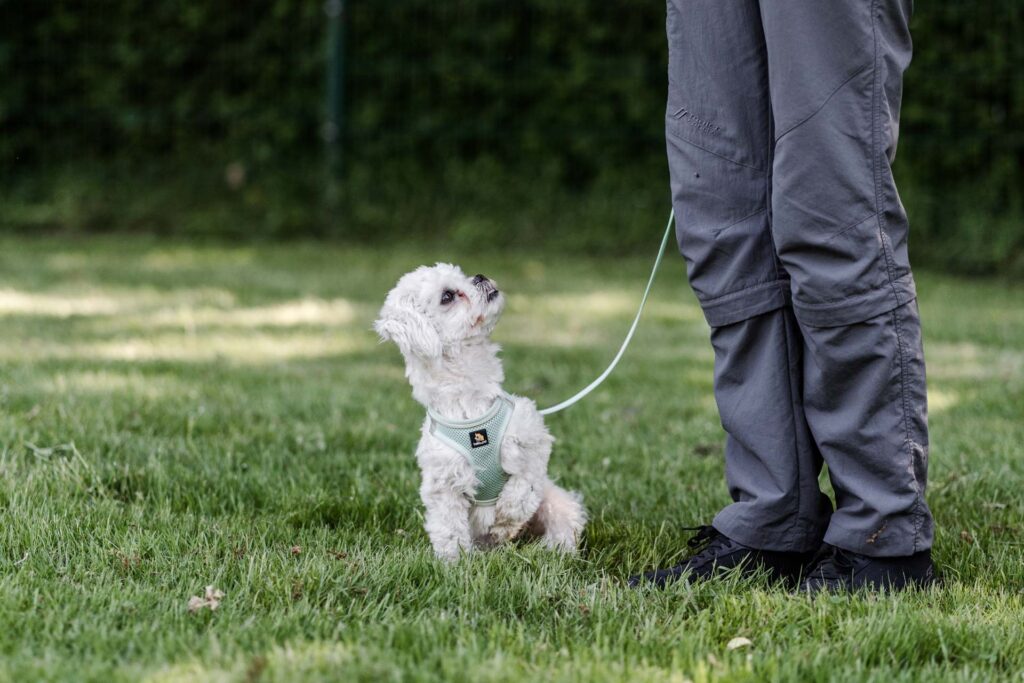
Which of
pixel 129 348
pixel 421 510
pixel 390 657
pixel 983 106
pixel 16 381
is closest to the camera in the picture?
pixel 390 657

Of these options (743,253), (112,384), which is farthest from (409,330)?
(112,384)

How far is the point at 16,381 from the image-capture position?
4.49 m

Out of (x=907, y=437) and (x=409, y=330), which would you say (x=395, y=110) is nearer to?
(x=409, y=330)

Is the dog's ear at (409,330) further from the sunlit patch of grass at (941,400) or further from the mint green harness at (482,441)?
the sunlit patch of grass at (941,400)

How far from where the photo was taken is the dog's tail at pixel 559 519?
3021 millimetres

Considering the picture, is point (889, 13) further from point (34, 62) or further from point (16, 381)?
point (34, 62)

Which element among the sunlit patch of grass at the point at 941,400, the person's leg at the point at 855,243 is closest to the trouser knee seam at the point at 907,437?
the person's leg at the point at 855,243

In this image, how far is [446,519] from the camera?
2.98 metres

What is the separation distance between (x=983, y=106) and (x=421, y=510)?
7.52 m

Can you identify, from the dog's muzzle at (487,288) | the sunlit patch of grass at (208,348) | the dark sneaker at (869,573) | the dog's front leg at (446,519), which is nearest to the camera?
the dark sneaker at (869,573)

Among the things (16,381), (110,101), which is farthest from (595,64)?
(16,381)

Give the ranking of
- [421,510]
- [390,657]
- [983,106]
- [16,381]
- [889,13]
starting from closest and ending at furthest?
[390,657]
[889,13]
[421,510]
[16,381]
[983,106]

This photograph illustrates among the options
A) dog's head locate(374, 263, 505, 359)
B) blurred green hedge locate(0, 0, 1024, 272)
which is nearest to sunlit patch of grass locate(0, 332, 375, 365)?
dog's head locate(374, 263, 505, 359)

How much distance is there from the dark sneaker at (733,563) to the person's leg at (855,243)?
22 cm
